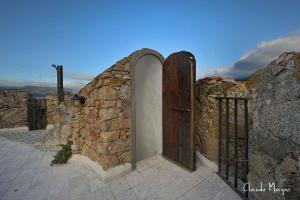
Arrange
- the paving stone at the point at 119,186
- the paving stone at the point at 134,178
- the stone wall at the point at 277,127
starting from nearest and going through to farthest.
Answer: the stone wall at the point at 277,127 < the paving stone at the point at 119,186 < the paving stone at the point at 134,178

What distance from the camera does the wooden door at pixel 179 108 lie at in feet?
9.52

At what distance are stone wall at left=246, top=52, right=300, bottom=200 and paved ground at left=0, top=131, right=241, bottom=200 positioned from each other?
3.79ft

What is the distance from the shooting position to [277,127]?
4.11ft

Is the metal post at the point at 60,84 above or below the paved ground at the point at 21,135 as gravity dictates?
above

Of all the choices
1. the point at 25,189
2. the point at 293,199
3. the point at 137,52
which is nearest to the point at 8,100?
the point at 25,189

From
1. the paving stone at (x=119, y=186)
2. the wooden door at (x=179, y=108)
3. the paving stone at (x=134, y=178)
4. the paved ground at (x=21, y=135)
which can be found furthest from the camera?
the paved ground at (x=21, y=135)

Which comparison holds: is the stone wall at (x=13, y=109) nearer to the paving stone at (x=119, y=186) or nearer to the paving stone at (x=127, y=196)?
the paving stone at (x=119, y=186)

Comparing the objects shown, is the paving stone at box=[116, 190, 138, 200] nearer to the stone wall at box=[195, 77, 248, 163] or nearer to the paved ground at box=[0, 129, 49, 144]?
the stone wall at box=[195, 77, 248, 163]

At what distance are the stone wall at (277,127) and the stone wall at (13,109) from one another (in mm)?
9251

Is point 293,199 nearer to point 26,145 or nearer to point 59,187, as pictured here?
point 59,187

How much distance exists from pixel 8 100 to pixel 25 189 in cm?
623

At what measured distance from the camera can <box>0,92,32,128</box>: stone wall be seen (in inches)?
274

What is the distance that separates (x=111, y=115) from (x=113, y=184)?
1259mm

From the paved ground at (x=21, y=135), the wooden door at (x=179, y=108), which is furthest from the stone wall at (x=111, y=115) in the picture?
the paved ground at (x=21, y=135)
